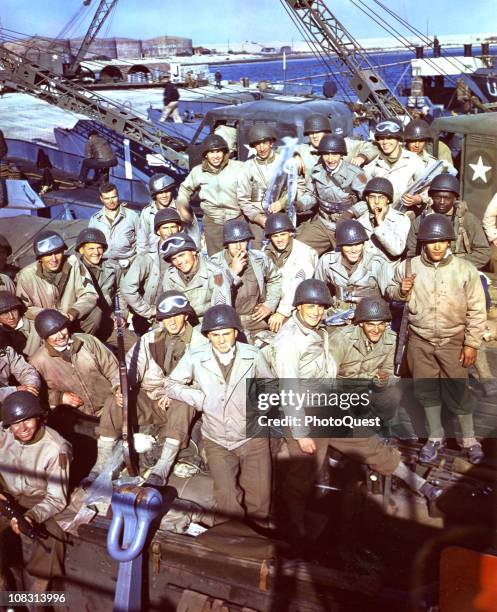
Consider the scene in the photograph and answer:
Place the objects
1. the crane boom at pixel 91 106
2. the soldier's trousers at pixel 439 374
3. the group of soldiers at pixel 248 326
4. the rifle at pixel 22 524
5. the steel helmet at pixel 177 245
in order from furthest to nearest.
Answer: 1. the crane boom at pixel 91 106
2. the steel helmet at pixel 177 245
3. the soldier's trousers at pixel 439 374
4. the group of soldiers at pixel 248 326
5. the rifle at pixel 22 524

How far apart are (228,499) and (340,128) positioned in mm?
10346

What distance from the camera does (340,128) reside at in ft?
45.9

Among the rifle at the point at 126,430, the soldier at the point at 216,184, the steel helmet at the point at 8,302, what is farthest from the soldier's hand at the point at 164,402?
the soldier at the point at 216,184

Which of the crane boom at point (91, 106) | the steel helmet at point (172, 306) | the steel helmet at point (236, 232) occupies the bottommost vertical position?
the steel helmet at point (172, 306)

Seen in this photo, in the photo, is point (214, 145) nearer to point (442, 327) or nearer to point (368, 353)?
point (368, 353)

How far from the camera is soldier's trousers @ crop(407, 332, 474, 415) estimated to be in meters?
5.81

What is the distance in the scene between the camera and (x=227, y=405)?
17.3ft

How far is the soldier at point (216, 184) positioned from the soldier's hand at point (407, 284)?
10.7ft

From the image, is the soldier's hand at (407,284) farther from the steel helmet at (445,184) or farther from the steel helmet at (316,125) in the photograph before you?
the steel helmet at (316,125)

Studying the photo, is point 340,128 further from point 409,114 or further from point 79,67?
point 79,67

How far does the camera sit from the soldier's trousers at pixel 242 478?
535cm

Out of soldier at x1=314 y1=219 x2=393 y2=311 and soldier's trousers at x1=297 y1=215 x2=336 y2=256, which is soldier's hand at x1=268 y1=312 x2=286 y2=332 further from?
soldier's trousers at x1=297 y1=215 x2=336 y2=256

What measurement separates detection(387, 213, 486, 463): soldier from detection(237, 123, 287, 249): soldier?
2701 mm

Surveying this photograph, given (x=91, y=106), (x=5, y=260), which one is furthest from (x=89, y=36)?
(x=5, y=260)
